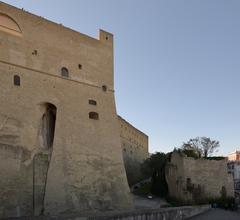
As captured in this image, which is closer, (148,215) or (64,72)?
(148,215)

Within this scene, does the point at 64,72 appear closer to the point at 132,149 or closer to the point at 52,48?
the point at 52,48

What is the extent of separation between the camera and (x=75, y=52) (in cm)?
1603

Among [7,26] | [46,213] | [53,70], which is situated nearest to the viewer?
[46,213]

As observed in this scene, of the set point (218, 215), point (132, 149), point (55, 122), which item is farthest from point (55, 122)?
point (132, 149)

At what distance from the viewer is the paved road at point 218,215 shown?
59.7ft

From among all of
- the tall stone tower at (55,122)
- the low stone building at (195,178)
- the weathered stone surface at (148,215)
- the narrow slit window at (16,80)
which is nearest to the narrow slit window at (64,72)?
the tall stone tower at (55,122)

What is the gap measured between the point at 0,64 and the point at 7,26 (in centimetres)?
154

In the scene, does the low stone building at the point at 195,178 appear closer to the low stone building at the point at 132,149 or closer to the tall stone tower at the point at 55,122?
the low stone building at the point at 132,149

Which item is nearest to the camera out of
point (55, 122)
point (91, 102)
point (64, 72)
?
point (55, 122)

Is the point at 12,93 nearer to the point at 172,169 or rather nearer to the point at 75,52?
the point at 75,52

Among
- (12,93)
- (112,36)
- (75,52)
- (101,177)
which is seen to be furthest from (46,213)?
(112,36)

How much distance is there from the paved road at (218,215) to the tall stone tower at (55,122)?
4804 mm

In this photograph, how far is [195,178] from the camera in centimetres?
2272

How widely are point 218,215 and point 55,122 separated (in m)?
10.5
